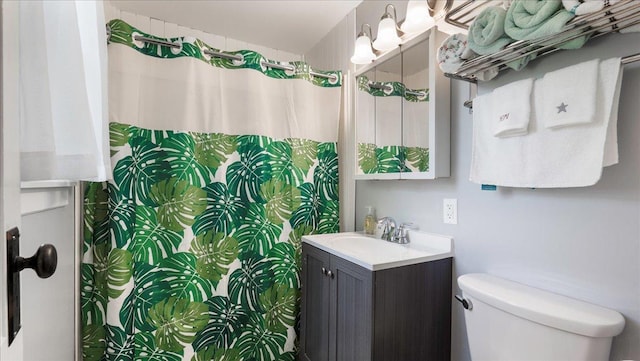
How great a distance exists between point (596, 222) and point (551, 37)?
1.89 feet

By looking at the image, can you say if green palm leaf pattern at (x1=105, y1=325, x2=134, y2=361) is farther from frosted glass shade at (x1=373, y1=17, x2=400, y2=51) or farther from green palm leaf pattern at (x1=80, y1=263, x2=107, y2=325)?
frosted glass shade at (x1=373, y1=17, x2=400, y2=51)

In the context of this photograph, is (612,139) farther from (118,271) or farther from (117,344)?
(117,344)

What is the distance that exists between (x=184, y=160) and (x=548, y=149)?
162 centimetres

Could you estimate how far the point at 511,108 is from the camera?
1.03 m

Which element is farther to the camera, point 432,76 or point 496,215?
point 432,76

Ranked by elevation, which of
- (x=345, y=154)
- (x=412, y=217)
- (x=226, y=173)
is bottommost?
(x=412, y=217)

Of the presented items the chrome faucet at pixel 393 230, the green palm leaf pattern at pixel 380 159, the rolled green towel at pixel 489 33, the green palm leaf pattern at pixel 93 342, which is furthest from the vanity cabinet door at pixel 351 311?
the green palm leaf pattern at pixel 93 342

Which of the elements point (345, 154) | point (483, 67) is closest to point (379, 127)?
point (345, 154)

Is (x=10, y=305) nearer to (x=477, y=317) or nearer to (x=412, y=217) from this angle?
(x=477, y=317)

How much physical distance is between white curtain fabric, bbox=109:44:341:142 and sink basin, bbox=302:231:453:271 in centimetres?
71

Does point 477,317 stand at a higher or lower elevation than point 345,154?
lower

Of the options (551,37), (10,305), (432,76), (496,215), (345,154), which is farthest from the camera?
(345,154)

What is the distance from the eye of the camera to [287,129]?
75.8 inches

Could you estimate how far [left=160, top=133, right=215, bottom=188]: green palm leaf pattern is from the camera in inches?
63.5
